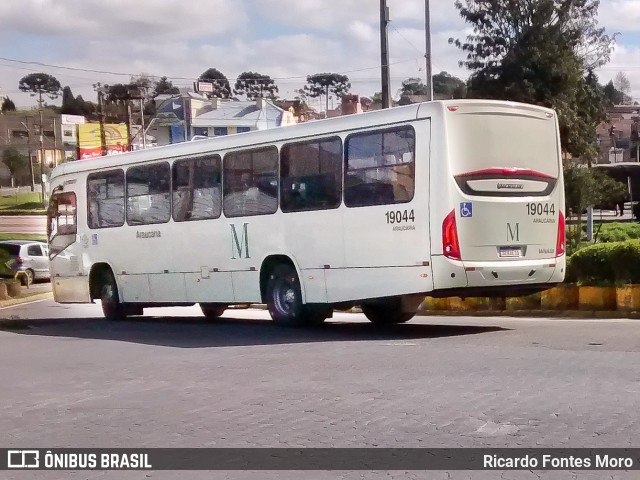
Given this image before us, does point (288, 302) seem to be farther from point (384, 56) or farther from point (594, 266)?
point (384, 56)

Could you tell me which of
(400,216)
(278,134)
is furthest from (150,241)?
(400,216)

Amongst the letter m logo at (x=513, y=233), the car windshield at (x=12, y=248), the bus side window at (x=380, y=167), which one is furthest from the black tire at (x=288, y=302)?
the car windshield at (x=12, y=248)

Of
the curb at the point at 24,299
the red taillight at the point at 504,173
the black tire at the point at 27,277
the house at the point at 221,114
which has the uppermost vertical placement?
the house at the point at 221,114

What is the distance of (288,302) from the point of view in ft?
55.0

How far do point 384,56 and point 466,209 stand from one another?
15523 mm

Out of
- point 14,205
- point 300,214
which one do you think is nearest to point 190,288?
point 300,214

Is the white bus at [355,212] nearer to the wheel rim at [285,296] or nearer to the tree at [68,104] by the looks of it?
the wheel rim at [285,296]

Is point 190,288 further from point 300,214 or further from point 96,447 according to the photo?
point 96,447

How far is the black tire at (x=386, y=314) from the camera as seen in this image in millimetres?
17625

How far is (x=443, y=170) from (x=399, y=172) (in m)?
0.75

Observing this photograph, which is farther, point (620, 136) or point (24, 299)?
point (620, 136)

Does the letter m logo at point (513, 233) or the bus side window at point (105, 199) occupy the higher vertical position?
the bus side window at point (105, 199)

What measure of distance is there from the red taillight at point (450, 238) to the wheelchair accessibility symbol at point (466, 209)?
0.15 m

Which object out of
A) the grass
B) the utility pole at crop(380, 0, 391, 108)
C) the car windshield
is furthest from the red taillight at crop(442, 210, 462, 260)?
the grass
